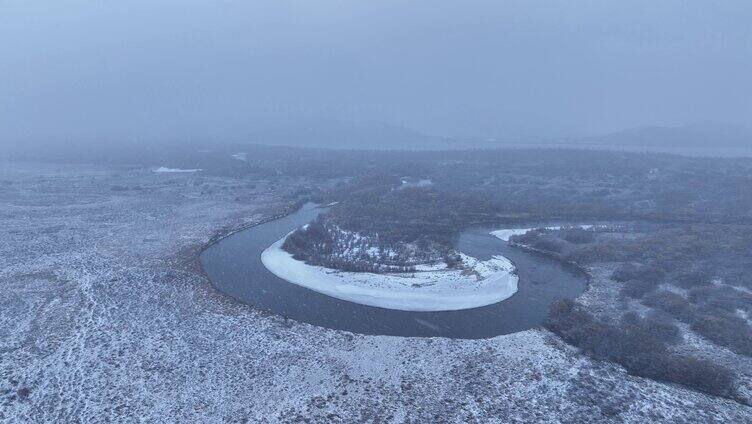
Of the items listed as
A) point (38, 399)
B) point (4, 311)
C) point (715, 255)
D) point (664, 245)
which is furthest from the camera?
point (664, 245)

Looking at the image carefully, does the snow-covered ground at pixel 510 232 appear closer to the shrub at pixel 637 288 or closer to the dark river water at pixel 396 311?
the dark river water at pixel 396 311

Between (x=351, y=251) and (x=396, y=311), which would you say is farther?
(x=351, y=251)

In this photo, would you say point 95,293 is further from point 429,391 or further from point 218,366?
point 429,391

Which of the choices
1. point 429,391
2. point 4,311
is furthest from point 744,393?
point 4,311

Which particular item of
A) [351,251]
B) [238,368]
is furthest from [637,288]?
[238,368]

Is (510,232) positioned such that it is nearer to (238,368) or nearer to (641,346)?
(641,346)

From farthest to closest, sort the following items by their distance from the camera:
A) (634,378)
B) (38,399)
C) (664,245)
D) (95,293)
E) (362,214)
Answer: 1. (362,214)
2. (664,245)
3. (95,293)
4. (634,378)
5. (38,399)
